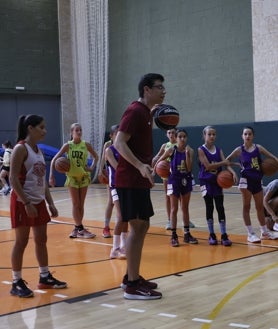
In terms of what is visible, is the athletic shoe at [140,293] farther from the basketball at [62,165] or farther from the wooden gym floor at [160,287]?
the basketball at [62,165]

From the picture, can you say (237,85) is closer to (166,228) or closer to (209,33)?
(209,33)

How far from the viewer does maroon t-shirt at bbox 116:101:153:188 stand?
3994mm

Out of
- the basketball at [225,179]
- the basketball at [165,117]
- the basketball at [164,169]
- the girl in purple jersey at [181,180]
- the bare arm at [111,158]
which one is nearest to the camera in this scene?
the basketball at [165,117]

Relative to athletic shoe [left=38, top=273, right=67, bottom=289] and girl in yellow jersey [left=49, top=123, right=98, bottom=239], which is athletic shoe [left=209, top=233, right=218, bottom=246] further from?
athletic shoe [left=38, top=273, right=67, bottom=289]

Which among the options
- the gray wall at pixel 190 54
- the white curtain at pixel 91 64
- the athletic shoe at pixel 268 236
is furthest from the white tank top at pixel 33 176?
the white curtain at pixel 91 64

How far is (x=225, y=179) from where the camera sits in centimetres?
597

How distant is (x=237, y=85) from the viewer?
14172 mm

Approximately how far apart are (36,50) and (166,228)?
11.9 m

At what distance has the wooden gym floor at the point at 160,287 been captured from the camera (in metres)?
3.51

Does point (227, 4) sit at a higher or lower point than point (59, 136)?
higher

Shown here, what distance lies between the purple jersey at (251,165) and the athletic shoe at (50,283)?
273 cm

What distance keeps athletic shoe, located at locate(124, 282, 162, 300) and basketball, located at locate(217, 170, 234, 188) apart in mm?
2192

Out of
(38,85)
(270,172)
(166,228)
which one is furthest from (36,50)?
(270,172)

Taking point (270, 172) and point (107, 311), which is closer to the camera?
point (107, 311)
